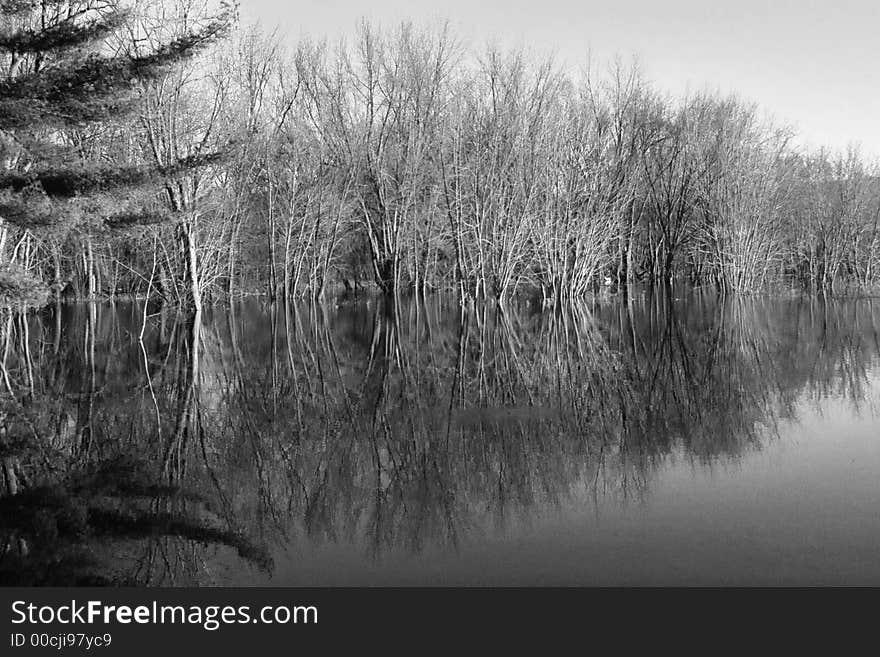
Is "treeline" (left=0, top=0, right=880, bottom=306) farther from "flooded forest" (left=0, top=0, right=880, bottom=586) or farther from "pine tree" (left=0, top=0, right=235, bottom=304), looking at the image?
"pine tree" (left=0, top=0, right=235, bottom=304)

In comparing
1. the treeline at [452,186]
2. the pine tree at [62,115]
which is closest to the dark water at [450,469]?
the pine tree at [62,115]

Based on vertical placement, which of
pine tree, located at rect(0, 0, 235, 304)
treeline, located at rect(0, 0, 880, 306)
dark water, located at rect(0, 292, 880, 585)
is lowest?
dark water, located at rect(0, 292, 880, 585)

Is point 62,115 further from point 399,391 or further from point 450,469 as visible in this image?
point 450,469

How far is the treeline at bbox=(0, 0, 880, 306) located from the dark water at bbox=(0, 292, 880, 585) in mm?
14995

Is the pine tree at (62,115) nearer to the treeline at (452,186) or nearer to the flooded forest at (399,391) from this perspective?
the flooded forest at (399,391)

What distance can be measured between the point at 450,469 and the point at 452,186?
2695 centimetres

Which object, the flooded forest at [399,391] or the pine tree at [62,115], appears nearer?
the flooded forest at [399,391]

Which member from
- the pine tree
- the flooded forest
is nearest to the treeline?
the flooded forest

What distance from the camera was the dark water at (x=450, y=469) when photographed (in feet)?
13.7

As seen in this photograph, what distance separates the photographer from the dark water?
4180mm

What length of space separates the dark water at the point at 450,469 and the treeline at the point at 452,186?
49.2 feet
